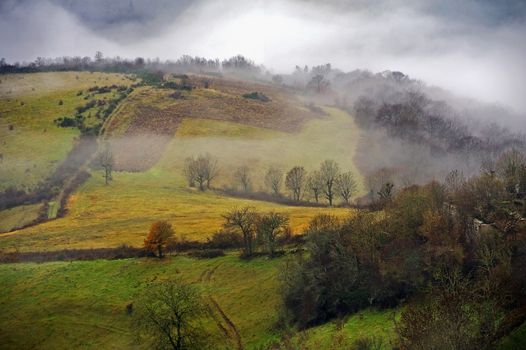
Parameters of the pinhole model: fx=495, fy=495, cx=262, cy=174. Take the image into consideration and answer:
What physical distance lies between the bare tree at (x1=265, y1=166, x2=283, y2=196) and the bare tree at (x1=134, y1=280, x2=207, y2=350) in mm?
73143

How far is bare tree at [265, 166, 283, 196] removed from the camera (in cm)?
14538

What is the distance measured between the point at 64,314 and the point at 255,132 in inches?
4697

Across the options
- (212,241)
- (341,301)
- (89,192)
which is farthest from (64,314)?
(89,192)

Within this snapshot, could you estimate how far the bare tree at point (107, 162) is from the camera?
147438mm

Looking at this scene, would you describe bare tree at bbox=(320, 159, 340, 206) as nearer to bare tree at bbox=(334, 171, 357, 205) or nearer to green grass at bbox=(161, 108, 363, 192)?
bare tree at bbox=(334, 171, 357, 205)

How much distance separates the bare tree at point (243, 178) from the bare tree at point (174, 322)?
75.6m

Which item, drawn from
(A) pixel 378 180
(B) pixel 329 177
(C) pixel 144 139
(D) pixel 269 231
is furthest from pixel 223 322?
(C) pixel 144 139

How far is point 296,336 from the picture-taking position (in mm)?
66250

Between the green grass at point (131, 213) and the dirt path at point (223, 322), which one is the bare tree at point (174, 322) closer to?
the dirt path at point (223, 322)

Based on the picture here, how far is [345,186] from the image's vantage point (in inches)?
5551

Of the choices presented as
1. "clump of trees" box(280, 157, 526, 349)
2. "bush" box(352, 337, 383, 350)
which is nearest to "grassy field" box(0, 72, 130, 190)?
"clump of trees" box(280, 157, 526, 349)

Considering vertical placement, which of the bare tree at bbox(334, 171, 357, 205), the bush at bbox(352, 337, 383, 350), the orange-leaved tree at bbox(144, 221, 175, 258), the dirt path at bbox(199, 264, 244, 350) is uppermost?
the bare tree at bbox(334, 171, 357, 205)

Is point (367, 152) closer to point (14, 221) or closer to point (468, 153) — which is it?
point (468, 153)

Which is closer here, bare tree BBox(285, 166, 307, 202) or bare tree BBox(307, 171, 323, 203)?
bare tree BBox(307, 171, 323, 203)
